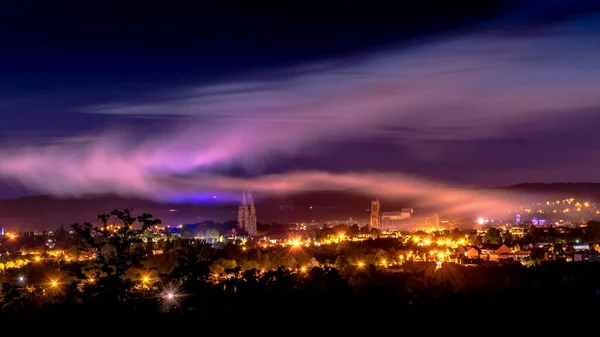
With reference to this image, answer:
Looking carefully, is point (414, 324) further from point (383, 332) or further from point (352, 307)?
point (352, 307)

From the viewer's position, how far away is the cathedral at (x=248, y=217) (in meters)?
124

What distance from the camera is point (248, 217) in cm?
12638

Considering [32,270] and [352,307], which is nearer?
[352,307]

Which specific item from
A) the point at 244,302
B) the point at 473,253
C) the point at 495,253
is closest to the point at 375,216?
the point at 473,253

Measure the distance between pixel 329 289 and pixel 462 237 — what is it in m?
65.0

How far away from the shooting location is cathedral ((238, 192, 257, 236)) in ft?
408

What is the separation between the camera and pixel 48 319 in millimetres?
14539

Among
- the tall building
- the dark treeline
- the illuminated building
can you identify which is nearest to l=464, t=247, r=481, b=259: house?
the dark treeline

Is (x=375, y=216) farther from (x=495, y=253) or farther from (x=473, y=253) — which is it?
(x=495, y=253)

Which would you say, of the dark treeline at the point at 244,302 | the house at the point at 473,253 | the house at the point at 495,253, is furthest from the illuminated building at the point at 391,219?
the dark treeline at the point at 244,302

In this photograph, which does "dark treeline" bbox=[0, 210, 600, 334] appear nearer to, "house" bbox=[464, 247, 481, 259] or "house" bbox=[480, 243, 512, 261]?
"house" bbox=[480, 243, 512, 261]

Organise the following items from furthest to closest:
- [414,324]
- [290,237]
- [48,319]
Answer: [290,237] → [48,319] → [414,324]

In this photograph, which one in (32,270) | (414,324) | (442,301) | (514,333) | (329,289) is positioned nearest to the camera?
(514,333)

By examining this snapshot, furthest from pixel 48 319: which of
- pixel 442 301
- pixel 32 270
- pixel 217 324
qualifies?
pixel 32 270
